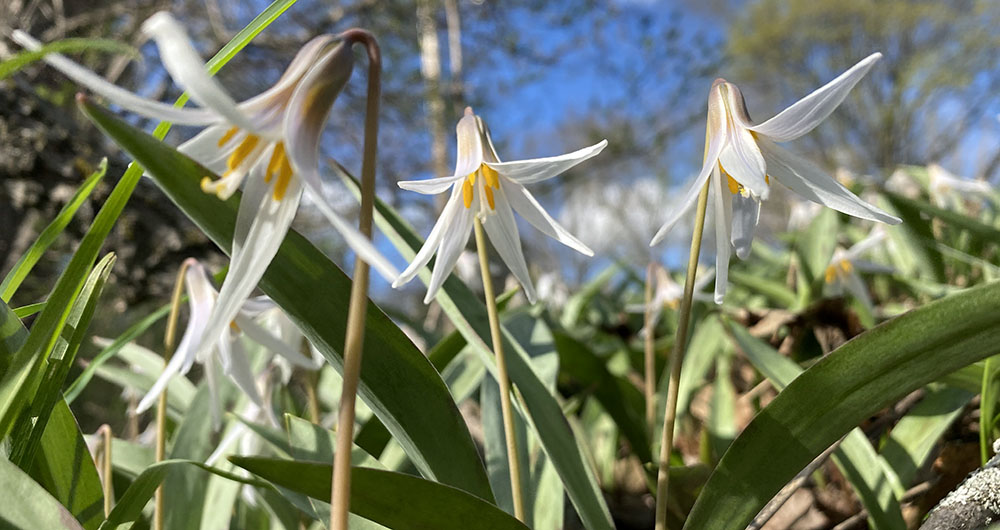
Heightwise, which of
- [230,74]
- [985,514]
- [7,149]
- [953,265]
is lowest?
[985,514]

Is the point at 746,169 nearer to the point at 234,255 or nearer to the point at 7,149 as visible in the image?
the point at 234,255

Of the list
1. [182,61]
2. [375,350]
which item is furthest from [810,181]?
[182,61]

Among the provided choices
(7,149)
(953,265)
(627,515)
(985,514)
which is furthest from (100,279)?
(953,265)

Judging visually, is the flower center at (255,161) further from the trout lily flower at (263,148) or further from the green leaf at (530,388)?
the green leaf at (530,388)

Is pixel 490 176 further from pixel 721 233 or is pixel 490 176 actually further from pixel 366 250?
pixel 366 250

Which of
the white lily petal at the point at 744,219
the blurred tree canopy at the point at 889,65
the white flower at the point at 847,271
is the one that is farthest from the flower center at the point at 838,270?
the blurred tree canopy at the point at 889,65

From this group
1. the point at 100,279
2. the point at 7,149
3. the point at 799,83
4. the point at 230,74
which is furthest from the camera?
the point at 799,83

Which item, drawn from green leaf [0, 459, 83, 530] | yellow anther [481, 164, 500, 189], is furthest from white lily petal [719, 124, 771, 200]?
green leaf [0, 459, 83, 530]
